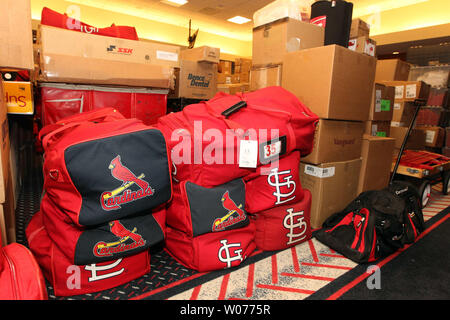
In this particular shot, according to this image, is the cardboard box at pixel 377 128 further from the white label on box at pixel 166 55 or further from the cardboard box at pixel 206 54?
the white label on box at pixel 166 55

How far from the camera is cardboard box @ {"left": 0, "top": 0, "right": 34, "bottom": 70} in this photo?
1053 millimetres

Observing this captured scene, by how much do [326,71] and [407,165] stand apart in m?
1.36

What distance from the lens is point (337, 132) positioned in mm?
1847

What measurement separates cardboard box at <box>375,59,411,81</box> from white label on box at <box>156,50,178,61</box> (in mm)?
2443

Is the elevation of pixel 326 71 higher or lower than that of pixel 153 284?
higher

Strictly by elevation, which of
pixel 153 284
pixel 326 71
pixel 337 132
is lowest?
pixel 153 284

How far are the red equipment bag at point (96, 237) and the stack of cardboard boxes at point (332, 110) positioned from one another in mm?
1144

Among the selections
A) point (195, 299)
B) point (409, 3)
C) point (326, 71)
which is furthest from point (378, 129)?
point (409, 3)

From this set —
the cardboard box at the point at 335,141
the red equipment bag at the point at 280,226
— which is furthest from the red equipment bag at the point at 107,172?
the cardboard box at the point at 335,141

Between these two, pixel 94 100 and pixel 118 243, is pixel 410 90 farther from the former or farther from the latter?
pixel 118 243

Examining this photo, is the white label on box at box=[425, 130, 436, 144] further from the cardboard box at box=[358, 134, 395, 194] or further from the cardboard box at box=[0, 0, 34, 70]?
the cardboard box at box=[0, 0, 34, 70]

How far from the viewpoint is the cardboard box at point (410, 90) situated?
2961 mm

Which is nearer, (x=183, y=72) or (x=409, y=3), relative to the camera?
(x=183, y=72)
